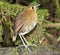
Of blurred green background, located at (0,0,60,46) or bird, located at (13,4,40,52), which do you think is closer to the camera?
bird, located at (13,4,40,52)

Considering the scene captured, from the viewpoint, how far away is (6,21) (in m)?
5.16

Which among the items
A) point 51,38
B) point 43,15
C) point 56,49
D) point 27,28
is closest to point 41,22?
point 43,15

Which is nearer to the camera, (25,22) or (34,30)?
(25,22)

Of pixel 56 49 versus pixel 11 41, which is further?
pixel 11 41

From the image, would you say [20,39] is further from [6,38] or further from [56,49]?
[56,49]

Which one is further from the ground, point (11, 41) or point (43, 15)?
point (43, 15)

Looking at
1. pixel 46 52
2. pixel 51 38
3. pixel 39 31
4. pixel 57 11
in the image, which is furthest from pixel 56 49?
pixel 57 11

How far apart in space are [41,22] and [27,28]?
988mm

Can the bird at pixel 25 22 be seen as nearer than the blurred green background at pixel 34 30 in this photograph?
Yes

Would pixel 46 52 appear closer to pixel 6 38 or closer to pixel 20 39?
pixel 20 39

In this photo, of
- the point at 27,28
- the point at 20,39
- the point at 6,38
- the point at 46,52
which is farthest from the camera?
the point at 6,38

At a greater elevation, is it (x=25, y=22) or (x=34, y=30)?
(x=25, y=22)

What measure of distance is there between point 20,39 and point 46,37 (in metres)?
0.98

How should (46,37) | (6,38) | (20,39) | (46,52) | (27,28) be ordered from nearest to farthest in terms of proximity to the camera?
(46,52), (27,28), (20,39), (6,38), (46,37)
